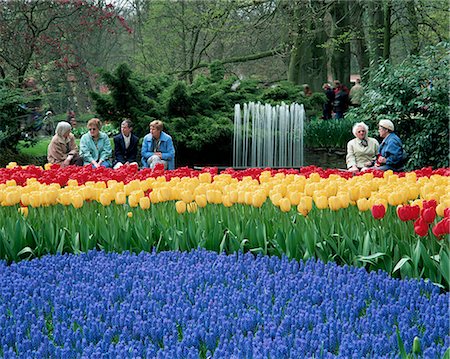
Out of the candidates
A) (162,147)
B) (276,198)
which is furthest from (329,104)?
(276,198)

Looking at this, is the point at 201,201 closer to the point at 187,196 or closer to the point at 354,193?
the point at 187,196

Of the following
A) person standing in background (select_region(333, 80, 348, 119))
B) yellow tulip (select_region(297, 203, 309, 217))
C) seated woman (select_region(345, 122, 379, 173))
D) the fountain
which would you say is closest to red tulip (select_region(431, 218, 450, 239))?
yellow tulip (select_region(297, 203, 309, 217))

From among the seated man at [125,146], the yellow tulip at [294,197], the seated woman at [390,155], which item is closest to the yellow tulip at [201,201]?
the yellow tulip at [294,197]

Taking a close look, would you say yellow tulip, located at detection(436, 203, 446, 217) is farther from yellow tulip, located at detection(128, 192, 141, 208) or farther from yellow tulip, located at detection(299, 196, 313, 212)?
yellow tulip, located at detection(128, 192, 141, 208)

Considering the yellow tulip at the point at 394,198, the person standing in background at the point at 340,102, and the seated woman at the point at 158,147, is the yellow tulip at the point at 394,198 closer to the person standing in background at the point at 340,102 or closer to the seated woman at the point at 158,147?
the seated woman at the point at 158,147

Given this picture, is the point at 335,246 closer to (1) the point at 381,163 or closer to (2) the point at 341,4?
(1) the point at 381,163

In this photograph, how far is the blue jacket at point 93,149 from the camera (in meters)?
9.84

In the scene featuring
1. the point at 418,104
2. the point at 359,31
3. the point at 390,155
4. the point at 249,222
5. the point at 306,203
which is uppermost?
the point at 359,31

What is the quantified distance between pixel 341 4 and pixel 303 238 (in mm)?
15534

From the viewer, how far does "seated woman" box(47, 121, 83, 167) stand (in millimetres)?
9781

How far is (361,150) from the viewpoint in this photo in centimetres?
936

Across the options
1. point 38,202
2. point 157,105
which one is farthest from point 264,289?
point 157,105

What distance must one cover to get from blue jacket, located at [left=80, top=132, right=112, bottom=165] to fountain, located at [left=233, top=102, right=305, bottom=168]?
3960mm

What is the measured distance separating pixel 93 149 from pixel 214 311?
294 inches
